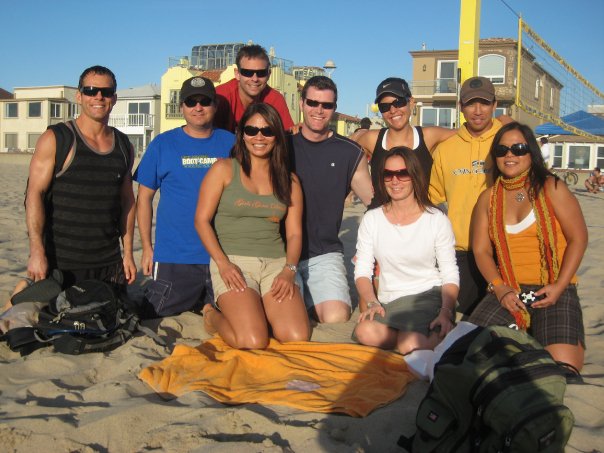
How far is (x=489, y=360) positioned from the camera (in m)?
2.37

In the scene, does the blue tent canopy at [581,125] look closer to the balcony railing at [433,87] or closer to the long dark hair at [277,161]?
the balcony railing at [433,87]

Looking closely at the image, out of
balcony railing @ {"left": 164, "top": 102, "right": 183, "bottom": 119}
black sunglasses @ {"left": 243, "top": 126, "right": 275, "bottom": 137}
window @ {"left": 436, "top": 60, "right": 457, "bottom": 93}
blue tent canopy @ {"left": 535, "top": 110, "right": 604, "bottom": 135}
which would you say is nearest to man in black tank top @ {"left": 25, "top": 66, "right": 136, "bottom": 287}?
black sunglasses @ {"left": 243, "top": 126, "right": 275, "bottom": 137}

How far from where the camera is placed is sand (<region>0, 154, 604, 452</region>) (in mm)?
2549

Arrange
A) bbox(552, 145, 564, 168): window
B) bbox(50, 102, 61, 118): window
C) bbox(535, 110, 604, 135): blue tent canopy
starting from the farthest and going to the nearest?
bbox(50, 102, 61, 118): window → bbox(552, 145, 564, 168): window → bbox(535, 110, 604, 135): blue tent canopy

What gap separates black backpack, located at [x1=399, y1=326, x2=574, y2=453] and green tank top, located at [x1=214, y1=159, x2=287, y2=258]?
2.06 metres

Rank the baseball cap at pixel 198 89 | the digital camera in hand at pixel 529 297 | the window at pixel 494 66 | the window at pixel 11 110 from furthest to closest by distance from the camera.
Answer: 1. the window at pixel 11 110
2. the window at pixel 494 66
3. the baseball cap at pixel 198 89
4. the digital camera in hand at pixel 529 297

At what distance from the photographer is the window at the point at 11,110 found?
160 ft

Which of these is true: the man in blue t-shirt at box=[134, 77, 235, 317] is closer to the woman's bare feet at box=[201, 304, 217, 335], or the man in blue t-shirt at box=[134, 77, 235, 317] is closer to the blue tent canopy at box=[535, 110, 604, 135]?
the woman's bare feet at box=[201, 304, 217, 335]

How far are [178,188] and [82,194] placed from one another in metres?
0.76

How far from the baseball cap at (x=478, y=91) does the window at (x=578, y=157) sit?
121 feet

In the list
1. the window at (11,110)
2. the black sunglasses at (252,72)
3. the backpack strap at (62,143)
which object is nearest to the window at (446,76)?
the black sunglasses at (252,72)

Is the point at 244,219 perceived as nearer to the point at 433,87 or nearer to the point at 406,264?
the point at 406,264

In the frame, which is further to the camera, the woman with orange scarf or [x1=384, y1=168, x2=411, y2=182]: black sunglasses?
[x1=384, y1=168, x2=411, y2=182]: black sunglasses

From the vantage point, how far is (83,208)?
420 cm
